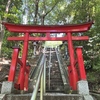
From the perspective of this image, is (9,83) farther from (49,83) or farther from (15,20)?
(15,20)

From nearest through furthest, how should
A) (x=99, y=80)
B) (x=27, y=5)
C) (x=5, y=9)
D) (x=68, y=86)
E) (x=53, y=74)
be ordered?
1. (x=68, y=86)
2. (x=53, y=74)
3. (x=99, y=80)
4. (x=5, y=9)
5. (x=27, y=5)

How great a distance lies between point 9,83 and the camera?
200 inches

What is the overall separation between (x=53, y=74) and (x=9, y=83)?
445 centimetres

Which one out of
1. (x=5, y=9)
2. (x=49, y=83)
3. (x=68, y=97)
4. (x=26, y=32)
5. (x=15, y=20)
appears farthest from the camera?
(x=5, y=9)

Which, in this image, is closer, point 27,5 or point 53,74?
point 53,74

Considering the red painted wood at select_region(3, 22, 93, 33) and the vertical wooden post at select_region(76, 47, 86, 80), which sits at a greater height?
the red painted wood at select_region(3, 22, 93, 33)

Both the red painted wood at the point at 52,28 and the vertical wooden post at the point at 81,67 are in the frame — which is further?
the red painted wood at the point at 52,28

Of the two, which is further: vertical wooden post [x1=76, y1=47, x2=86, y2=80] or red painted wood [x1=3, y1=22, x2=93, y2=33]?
red painted wood [x1=3, y1=22, x2=93, y2=33]

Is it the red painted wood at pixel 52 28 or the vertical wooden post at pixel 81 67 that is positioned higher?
the red painted wood at pixel 52 28

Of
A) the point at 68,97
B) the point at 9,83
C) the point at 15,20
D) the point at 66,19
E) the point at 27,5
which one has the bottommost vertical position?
the point at 68,97

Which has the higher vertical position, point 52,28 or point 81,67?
point 52,28

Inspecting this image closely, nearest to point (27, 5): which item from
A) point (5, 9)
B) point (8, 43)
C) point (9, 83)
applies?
point (8, 43)

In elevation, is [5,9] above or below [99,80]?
above

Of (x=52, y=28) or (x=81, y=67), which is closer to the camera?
(x=81, y=67)
